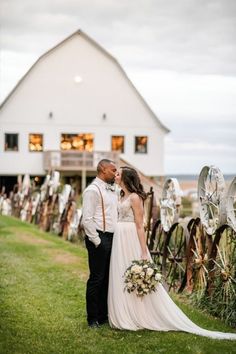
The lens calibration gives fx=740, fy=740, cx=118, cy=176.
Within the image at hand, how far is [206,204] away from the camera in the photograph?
30.0 ft

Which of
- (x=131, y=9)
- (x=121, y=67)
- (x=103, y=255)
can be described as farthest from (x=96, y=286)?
(x=121, y=67)

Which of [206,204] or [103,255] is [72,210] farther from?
[103,255]

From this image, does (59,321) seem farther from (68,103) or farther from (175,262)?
(68,103)

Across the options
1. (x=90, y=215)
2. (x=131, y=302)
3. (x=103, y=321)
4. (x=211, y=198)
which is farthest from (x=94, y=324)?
(x=211, y=198)

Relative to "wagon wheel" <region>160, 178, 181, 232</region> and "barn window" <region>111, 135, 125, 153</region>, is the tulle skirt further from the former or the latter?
"barn window" <region>111, 135, 125, 153</region>

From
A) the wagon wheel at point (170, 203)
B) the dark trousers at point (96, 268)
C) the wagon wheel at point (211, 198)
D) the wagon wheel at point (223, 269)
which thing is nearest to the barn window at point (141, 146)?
the wagon wheel at point (170, 203)

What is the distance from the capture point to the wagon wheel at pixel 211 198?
8459 mm

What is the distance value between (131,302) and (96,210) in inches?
39.9

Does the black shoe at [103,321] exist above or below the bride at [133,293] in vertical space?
below

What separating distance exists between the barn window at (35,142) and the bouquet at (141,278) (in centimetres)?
3588

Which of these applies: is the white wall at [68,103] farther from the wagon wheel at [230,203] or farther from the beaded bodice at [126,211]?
the beaded bodice at [126,211]

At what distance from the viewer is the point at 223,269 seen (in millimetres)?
8484

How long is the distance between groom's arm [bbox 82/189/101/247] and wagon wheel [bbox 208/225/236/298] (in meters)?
1.71

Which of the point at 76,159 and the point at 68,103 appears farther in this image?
the point at 68,103
